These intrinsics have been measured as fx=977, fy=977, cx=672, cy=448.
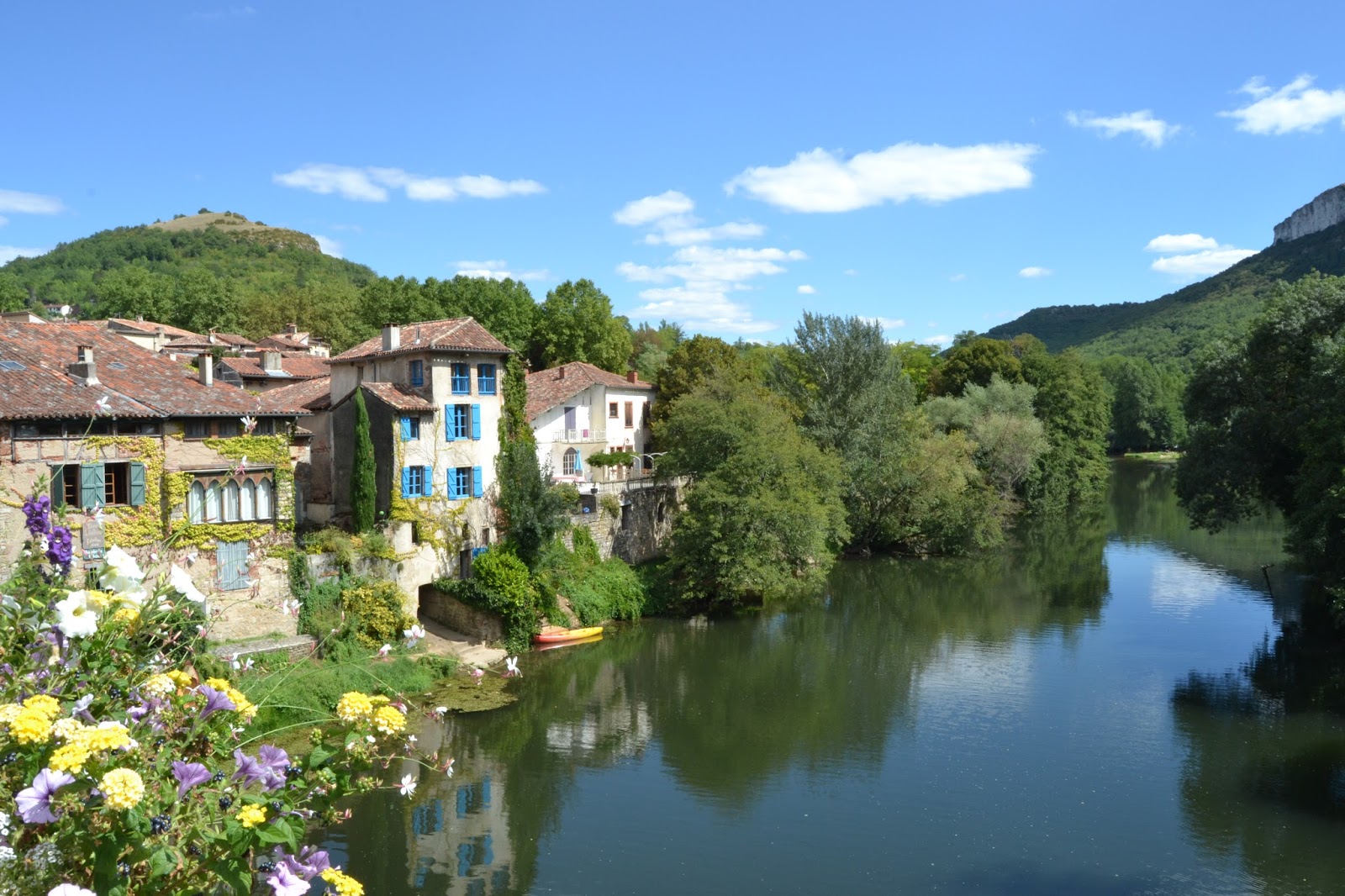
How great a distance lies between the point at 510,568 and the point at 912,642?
1251 cm

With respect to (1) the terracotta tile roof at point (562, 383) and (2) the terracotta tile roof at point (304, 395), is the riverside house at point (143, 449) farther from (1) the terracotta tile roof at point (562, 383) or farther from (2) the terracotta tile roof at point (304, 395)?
(1) the terracotta tile roof at point (562, 383)

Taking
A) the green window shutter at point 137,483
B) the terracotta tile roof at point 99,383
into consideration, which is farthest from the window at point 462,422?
the green window shutter at point 137,483

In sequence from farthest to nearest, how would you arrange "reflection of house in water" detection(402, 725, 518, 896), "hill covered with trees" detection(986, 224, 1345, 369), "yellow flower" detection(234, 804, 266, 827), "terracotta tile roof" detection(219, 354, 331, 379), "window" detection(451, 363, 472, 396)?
"hill covered with trees" detection(986, 224, 1345, 369) < "terracotta tile roof" detection(219, 354, 331, 379) < "window" detection(451, 363, 472, 396) < "reflection of house in water" detection(402, 725, 518, 896) < "yellow flower" detection(234, 804, 266, 827)

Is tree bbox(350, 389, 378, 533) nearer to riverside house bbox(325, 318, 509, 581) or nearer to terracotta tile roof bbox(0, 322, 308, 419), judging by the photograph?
riverside house bbox(325, 318, 509, 581)

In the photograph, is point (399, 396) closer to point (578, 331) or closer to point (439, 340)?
point (439, 340)

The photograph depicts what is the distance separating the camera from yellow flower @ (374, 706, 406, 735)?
4.00 m

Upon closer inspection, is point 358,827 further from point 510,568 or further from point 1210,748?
point 1210,748

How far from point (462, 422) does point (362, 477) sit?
3799mm

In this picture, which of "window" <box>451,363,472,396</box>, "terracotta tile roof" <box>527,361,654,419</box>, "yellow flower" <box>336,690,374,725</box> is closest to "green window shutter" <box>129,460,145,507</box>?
"window" <box>451,363,472,396</box>

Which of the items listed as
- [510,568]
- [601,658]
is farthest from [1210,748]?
[510,568]

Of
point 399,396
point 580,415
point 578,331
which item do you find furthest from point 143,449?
point 578,331

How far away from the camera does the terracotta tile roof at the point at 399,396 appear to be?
2864 centimetres

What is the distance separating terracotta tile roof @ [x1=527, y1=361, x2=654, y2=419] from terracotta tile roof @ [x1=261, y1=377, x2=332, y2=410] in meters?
10.7

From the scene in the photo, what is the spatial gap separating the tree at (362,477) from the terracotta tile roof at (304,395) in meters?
2.54
